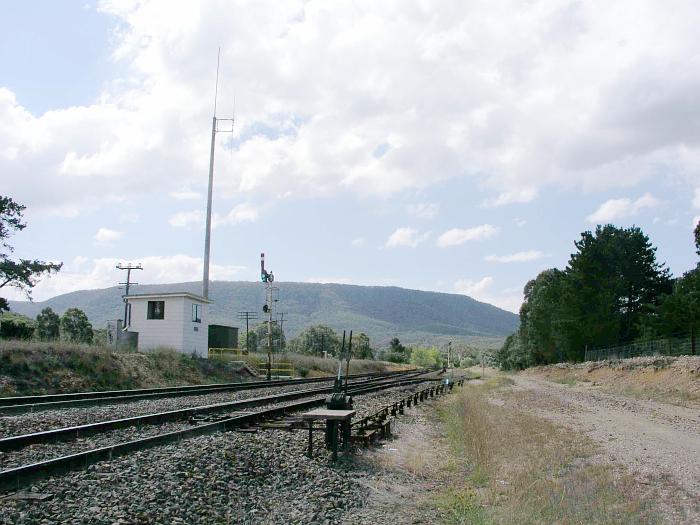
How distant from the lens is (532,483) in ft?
31.5

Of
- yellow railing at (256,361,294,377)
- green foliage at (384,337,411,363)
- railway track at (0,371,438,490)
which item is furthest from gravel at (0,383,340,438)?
green foliage at (384,337,411,363)

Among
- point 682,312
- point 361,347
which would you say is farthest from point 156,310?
point 361,347

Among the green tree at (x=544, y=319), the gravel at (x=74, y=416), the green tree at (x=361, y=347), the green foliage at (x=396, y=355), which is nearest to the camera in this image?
the gravel at (x=74, y=416)

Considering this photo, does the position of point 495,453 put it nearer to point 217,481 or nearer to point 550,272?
point 217,481

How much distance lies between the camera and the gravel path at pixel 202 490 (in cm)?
602

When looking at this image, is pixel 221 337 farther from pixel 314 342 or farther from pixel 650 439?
pixel 314 342

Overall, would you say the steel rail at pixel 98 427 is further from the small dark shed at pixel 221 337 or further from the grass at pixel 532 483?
the small dark shed at pixel 221 337

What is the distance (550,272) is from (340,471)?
3400 inches

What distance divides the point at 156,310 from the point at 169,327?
5.11 feet

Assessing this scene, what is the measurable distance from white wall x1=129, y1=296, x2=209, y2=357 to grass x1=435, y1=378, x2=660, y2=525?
24.2m

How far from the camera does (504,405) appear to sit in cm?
2633

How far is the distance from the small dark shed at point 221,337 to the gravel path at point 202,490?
4283cm

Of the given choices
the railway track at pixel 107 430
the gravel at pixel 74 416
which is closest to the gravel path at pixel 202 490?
the railway track at pixel 107 430

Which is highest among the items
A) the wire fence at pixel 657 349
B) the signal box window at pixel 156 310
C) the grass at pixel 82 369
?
the signal box window at pixel 156 310
